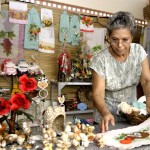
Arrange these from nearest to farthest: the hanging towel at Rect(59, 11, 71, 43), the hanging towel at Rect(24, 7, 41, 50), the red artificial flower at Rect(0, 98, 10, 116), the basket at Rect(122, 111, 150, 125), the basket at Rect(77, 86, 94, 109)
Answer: the red artificial flower at Rect(0, 98, 10, 116) → the basket at Rect(122, 111, 150, 125) → the hanging towel at Rect(24, 7, 41, 50) → the hanging towel at Rect(59, 11, 71, 43) → the basket at Rect(77, 86, 94, 109)

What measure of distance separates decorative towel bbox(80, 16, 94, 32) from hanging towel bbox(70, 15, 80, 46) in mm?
68

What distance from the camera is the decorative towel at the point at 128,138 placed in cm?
112

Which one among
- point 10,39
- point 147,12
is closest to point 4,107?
point 10,39

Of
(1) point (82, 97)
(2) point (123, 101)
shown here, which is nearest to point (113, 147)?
(2) point (123, 101)

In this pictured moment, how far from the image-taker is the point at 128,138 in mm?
1191

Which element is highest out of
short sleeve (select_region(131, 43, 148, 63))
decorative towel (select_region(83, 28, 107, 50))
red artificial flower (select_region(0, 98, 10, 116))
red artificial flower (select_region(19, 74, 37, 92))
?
decorative towel (select_region(83, 28, 107, 50))

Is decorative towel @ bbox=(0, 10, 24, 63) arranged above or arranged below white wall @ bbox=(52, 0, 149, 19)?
below

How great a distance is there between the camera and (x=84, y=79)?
147 inches

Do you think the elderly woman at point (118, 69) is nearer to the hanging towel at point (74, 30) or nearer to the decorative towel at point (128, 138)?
the decorative towel at point (128, 138)

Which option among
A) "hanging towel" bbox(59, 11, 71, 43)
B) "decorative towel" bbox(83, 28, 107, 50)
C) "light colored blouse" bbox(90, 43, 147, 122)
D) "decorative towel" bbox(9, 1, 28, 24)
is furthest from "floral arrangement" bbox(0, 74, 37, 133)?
"decorative towel" bbox(83, 28, 107, 50)

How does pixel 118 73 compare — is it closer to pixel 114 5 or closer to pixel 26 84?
pixel 26 84

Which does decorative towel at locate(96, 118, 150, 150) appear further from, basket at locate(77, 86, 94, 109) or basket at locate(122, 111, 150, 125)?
basket at locate(77, 86, 94, 109)

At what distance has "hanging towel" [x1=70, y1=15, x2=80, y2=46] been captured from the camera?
390 cm

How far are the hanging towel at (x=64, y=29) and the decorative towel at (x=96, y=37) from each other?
0.28 metres
